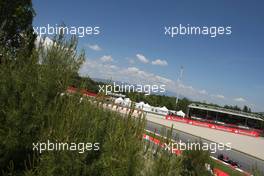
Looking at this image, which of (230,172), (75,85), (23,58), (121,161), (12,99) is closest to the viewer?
(121,161)

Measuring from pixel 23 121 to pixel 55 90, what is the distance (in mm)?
1274

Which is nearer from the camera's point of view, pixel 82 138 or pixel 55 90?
pixel 82 138

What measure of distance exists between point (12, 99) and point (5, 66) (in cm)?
101

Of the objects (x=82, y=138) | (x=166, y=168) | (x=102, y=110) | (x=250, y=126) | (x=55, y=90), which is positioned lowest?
(x=250, y=126)

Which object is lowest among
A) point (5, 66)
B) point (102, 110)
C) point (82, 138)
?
point (82, 138)

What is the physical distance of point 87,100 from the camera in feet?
23.2

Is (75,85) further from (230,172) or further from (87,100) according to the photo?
(230,172)

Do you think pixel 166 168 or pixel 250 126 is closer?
pixel 166 168

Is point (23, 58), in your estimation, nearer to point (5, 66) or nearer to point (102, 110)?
point (5, 66)

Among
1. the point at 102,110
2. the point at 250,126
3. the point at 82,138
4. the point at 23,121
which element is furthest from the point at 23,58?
the point at 250,126

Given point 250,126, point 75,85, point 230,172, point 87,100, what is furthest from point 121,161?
point 250,126

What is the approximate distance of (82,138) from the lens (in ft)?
19.0

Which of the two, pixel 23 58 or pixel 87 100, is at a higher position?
pixel 23 58

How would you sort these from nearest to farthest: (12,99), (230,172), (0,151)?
(0,151) < (12,99) < (230,172)
